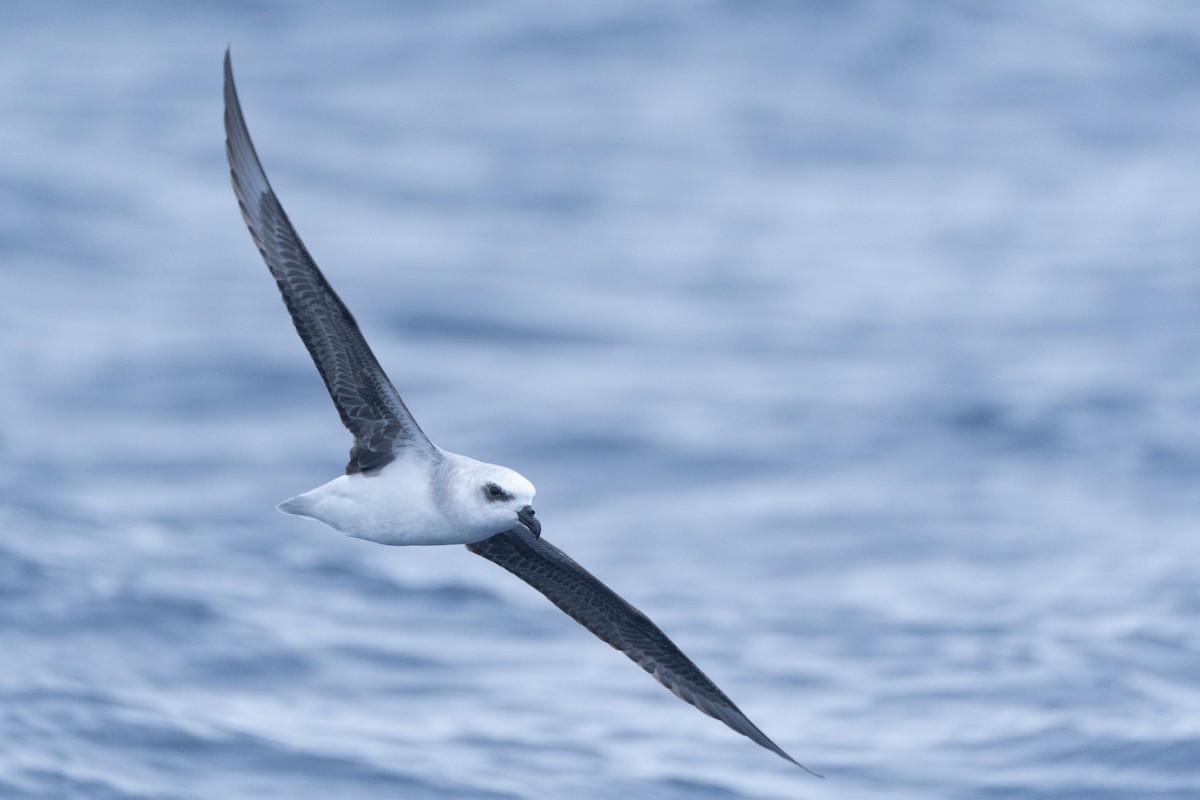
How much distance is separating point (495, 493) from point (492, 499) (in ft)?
0.16

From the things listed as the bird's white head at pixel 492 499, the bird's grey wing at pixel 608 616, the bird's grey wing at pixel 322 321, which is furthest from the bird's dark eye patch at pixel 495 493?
the bird's grey wing at pixel 608 616

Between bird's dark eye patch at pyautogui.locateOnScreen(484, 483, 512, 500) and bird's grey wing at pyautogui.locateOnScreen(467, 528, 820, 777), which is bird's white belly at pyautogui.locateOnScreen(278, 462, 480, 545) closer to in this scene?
bird's dark eye patch at pyautogui.locateOnScreen(484, 483, 512, 500)

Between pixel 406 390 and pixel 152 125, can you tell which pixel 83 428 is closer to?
pixel 406 390

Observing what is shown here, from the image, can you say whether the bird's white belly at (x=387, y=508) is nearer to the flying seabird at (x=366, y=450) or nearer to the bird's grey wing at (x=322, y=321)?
the flying seabird at (x=366, y=450)

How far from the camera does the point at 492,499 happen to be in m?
10.3

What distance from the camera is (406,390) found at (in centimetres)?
3011

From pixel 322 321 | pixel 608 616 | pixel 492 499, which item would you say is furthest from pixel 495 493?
pixel 608 616

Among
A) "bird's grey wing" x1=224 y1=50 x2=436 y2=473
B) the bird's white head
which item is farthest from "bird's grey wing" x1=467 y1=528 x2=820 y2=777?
the bird's white head

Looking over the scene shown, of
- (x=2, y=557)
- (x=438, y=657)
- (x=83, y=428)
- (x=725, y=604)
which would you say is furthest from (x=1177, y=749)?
(x=83, y=428)

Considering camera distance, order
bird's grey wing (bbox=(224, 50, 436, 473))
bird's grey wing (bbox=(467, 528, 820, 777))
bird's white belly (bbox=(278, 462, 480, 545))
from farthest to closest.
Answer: bird's grey wing (bbox=(467, 528, 820, 777))
bird's white belly (bbox=(278, 462, 480, 545))
bird's grey wing (bbox=(224, 50, 436, 473))

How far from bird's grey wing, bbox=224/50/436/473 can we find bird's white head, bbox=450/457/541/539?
21.8 inches

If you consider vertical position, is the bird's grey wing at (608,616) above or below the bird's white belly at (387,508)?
above

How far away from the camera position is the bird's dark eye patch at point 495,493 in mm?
10227

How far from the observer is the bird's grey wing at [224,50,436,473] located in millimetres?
10180
